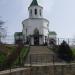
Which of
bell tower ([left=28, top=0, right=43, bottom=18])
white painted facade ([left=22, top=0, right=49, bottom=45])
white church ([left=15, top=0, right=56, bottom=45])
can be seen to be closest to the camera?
white church ([left=15, top=0, right=56, bottom=45])

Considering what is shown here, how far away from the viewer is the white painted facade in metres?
52.8

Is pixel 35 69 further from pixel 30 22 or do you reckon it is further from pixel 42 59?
pixel 30 22

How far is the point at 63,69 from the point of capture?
21.2 meters

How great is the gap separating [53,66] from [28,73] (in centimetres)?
229

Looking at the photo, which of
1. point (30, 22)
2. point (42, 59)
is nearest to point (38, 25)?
point (30, 22)

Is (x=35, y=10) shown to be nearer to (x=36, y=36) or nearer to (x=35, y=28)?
(x=35, y=28)

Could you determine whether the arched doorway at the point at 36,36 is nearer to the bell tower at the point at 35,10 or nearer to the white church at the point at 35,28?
the white church at the point at 35,28

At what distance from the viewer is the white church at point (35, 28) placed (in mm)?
52659

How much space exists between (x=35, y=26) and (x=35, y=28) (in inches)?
20.8

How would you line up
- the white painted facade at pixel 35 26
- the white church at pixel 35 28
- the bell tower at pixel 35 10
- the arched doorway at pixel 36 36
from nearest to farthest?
the arched doorway at pixel 36 36 → the white church at pixel 35 28 → the white painted facade at pixel 35 26 → the bell tower at pixel 35 10

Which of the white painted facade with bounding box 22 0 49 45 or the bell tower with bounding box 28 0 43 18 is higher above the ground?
the bell tower with bounding box 28 0 43 18

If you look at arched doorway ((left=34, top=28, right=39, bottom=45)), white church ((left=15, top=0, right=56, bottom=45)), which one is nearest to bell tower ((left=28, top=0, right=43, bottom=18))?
white church ((left=15, top=0, right=56, bottom=45))

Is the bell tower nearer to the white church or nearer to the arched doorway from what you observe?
the white church

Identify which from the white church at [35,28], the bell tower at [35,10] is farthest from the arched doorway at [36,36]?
the bell tower at [35,10]
